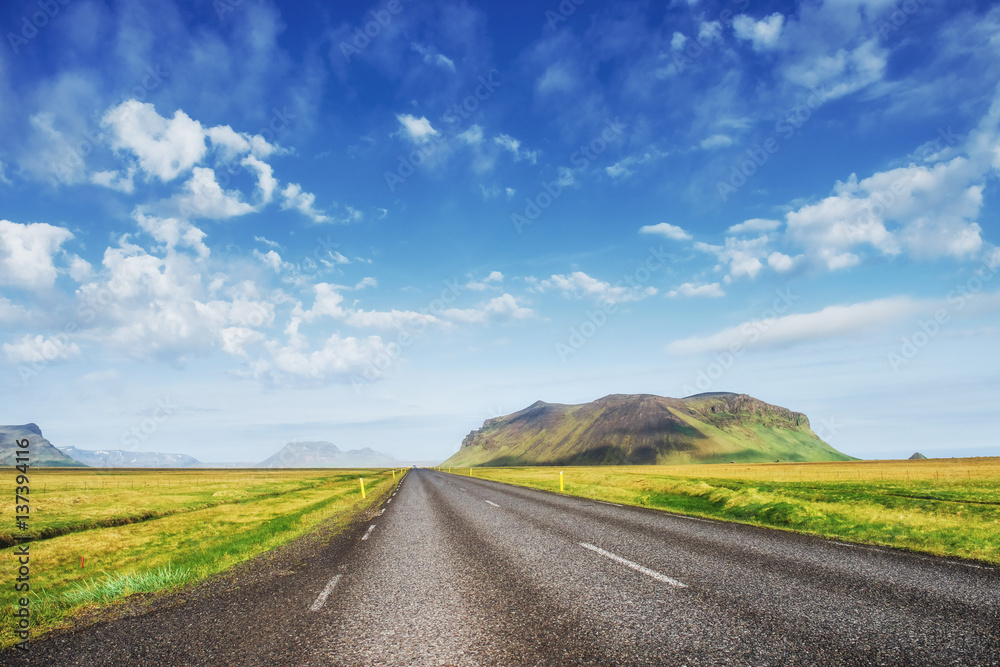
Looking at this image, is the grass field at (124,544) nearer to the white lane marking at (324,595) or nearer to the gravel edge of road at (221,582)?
the gravel edge of road at (221,582)

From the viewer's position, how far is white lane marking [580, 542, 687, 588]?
727 centimetres

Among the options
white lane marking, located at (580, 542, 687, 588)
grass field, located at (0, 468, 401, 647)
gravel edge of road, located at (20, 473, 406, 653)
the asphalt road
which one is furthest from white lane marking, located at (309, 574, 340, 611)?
white lane marking, located at (580, 542, 687, 588)

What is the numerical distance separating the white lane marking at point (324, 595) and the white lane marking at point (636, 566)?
5.32m

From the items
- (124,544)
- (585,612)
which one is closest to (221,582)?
(585,612)

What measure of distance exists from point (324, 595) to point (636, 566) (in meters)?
5.54

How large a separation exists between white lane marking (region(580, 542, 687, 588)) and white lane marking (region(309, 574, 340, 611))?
5.32m

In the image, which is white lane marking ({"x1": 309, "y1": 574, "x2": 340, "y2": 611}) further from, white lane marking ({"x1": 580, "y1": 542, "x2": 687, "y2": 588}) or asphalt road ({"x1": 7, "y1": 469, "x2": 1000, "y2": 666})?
white lane marking ({"x1": 580, "y1": 542, "x2": 687, "y2": 588})

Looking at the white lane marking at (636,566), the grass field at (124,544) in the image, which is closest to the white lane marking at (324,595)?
the grass field at (124,544)

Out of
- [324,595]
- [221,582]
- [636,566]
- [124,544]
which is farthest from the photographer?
[124,544]

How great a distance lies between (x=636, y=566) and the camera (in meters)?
8.37

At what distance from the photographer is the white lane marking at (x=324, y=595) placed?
699cm

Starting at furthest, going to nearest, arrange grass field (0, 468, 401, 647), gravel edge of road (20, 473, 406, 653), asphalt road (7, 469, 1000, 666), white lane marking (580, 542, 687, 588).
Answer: grass field (0, 468, 401, 647)
white lane marking (580, 542, 687, 588)
gravel edge of road (20, 473, 406, 653)
asphalt road (7, 469, 1000, 666)

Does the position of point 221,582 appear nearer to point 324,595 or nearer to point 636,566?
point 324,595

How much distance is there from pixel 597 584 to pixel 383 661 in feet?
12.4
